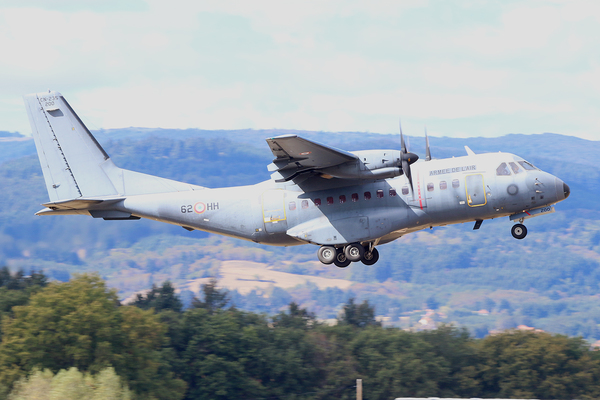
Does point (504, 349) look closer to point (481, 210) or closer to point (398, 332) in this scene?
point (398, 332)

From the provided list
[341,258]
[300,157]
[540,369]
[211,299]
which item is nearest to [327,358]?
[540,369]

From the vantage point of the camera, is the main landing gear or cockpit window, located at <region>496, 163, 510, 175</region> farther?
the main landing gear

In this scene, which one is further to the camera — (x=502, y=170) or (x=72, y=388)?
(x=72, y=388)

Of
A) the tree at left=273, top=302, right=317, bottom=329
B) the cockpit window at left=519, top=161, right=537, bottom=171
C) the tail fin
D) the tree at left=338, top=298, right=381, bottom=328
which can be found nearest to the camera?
the cockpit window at left=519, top=161, right=537, bottom=171

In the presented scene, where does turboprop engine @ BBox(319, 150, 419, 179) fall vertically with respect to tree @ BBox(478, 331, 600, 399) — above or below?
above

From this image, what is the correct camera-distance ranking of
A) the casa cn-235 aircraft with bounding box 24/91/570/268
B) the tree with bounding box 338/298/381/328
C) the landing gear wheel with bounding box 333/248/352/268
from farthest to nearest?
the tree with bounding box 338/298/381/328
the landing gear wheel with bounding box 333/248/352/268
the casa cn-235 aircraft with bounding box 24/91/570/268

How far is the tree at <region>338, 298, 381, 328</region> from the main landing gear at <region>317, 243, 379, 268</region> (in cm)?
5635

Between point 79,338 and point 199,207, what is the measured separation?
814 inches

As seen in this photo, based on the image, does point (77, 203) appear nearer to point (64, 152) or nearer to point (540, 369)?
point (64, 152)

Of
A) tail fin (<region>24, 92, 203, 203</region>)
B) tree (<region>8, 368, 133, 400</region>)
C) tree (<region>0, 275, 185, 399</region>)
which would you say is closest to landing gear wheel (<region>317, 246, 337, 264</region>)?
tail fin (<region>24, 92, 203, 203</region>)

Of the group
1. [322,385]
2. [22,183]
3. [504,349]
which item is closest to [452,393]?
[504,349]

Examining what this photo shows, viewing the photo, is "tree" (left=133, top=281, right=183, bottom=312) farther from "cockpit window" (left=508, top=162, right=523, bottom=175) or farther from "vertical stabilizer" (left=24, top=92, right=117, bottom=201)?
"cockpit window" (left=508, top=162, right=523, bottom=175)

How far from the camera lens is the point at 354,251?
25.0 m

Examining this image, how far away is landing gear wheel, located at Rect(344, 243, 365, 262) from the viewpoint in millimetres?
25031
